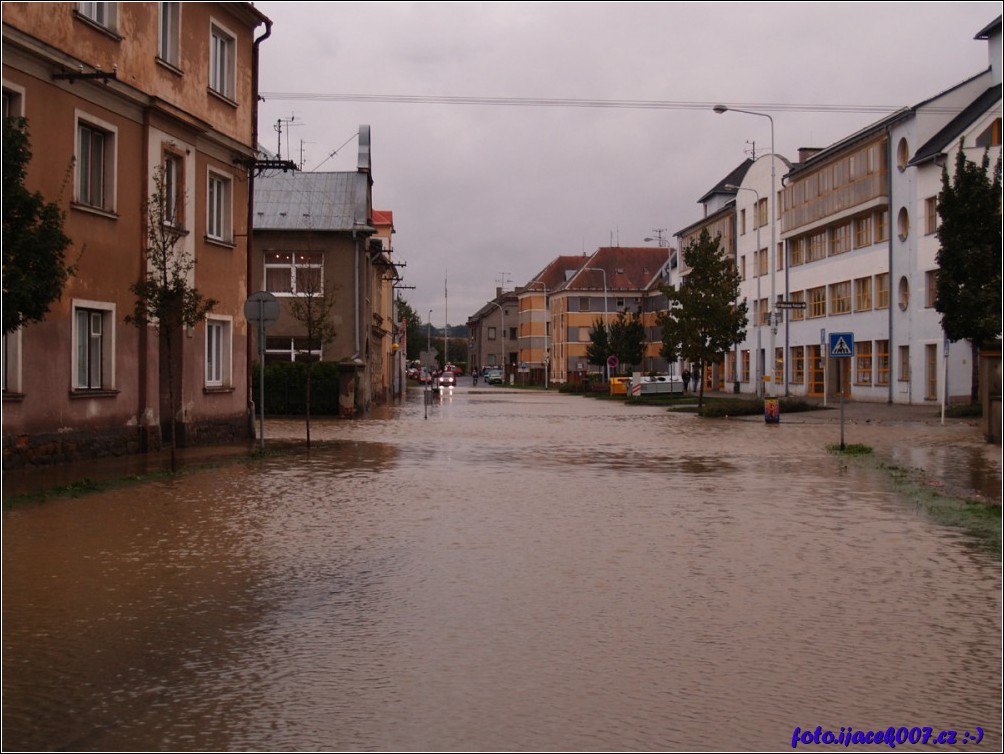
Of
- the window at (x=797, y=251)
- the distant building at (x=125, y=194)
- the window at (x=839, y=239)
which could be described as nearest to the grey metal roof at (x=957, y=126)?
the window at (x=839, y=239)

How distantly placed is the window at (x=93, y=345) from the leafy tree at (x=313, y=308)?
8054 millimetres

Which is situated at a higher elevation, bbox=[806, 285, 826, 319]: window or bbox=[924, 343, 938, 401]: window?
bbox=[806, 285, 826, 319]: window

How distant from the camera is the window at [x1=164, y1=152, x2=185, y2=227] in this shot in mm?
22828

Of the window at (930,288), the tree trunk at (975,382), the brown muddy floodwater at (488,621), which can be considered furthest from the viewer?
the window at (930,288)

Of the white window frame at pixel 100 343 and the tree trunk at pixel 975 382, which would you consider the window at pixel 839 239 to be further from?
the white window frame at pixel 100 343

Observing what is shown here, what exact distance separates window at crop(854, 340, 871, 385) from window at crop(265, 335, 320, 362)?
84.9 feet

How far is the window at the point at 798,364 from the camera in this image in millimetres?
64688

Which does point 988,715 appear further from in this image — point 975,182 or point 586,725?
point 975,182

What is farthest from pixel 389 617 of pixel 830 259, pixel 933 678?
pixel 830 259

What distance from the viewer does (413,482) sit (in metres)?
17.1

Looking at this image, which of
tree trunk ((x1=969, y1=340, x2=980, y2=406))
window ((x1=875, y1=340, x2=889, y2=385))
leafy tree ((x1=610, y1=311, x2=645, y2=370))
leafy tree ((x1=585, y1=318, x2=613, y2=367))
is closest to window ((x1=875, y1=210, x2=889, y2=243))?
window ((x1=875, y1=340, x2=889, y2=385))

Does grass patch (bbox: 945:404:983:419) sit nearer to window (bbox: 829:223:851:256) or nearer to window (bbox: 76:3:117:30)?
window (bbox: 829:223:851:256)

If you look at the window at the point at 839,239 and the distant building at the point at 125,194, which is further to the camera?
the window at the point at 839,239

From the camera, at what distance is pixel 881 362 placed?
53.0m
